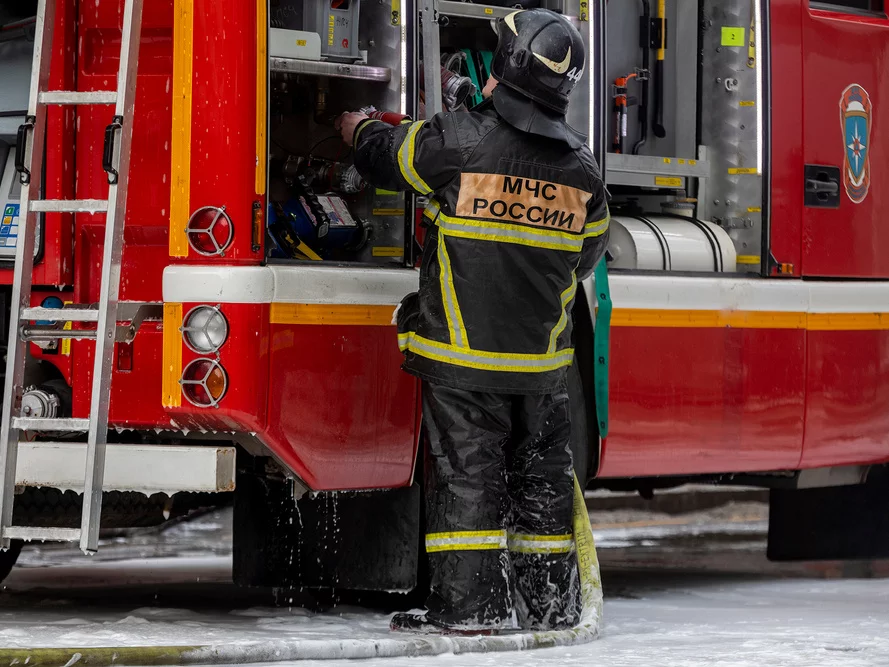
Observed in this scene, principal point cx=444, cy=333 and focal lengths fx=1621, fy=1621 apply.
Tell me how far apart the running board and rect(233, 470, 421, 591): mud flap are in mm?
727

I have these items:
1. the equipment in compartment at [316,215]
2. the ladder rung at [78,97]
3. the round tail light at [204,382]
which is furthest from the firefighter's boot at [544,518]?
the ladder rung at [78,97]

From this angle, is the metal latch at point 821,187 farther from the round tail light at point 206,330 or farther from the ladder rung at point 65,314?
the ladder rung at point 65,314

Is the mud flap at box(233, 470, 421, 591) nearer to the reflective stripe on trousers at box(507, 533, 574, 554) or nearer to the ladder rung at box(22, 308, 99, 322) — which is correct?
the reflective stripe on trousers at box(507, 533, 574, 554)

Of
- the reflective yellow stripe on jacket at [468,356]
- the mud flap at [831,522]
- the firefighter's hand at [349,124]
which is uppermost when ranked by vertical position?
the firefighter's hand at [349,124]

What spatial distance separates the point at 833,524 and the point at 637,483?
109 centimetres

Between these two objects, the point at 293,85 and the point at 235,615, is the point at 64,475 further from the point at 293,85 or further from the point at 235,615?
the point at 293,85

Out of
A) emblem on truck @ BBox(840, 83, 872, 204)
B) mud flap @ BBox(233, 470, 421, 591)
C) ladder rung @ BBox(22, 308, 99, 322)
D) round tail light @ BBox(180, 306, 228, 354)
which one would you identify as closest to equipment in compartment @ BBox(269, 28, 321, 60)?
round tail light @ BBox(180, 306, 228, 354)

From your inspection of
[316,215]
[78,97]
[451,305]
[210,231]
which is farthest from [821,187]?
[78,97]

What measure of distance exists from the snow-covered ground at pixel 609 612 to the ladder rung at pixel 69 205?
1296 mm

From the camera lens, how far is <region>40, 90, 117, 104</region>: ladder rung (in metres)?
5.01

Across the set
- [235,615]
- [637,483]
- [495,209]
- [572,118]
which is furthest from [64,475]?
[637,483]

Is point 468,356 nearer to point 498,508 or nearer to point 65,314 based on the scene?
point 498,508

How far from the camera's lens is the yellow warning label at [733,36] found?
6.64 meters

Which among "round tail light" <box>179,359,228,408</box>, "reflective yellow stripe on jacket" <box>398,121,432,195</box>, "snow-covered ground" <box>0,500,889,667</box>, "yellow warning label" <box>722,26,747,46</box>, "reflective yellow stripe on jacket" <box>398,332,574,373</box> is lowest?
"snow-covered ground" <box>0,500,889,667</box>
